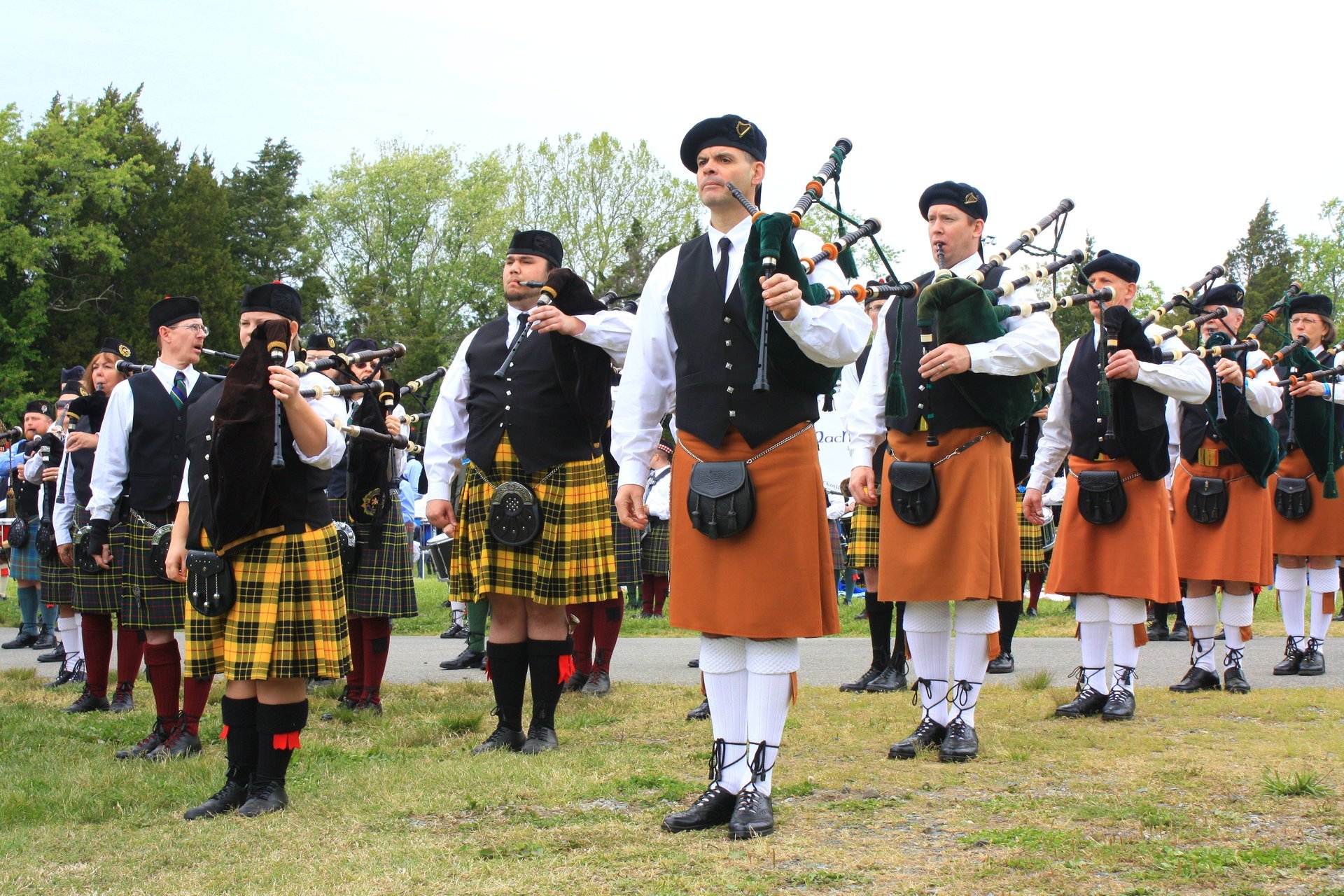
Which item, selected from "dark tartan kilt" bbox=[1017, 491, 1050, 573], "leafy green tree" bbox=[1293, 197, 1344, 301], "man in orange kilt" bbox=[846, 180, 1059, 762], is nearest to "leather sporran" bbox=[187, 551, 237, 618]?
"man in orange kilt" bbox=[846, 180, 1059, 762]

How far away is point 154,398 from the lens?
532cm

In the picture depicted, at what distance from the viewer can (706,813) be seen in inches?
131

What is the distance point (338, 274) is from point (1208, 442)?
37331mm

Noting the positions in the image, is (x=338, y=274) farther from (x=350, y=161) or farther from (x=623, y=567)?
(x=623, y=567)

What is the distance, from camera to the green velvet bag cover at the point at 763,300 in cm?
312

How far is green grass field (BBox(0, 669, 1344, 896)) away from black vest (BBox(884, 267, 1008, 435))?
1160 mm

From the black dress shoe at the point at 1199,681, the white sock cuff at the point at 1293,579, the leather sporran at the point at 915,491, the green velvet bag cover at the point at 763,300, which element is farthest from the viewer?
the white sock cuff at the point at 1293,579

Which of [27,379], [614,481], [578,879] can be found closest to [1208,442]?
[614,481]

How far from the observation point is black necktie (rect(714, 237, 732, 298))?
351 centimetres

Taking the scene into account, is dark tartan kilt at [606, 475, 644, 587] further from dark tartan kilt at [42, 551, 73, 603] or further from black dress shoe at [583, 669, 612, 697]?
dark tartan kilt at [42, 551, 73, 603]

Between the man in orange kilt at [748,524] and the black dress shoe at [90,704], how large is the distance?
3.87 meters

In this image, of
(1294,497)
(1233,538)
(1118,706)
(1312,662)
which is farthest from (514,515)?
(1294,497)

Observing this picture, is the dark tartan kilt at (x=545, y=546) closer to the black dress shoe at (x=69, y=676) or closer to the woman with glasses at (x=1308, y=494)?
the black dress shoe at (x=69, y=676)

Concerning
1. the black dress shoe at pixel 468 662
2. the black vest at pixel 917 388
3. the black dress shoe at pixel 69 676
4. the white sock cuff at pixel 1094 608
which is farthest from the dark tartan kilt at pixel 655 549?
the black vest at pixel 917 388
